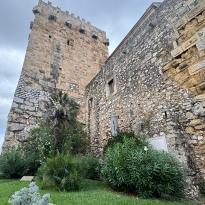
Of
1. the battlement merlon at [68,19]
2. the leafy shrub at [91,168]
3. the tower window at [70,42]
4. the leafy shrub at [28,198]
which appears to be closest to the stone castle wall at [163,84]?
the leafy shrub at [91,168]

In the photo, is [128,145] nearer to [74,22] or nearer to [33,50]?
[33,50]

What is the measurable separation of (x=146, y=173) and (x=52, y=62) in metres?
9.40

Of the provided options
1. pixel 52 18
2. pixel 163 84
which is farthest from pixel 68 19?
pixel 163 84

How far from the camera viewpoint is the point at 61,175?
5.31m

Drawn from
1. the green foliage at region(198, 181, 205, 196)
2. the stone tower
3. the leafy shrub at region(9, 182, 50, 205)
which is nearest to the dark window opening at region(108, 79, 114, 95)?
the stone tower

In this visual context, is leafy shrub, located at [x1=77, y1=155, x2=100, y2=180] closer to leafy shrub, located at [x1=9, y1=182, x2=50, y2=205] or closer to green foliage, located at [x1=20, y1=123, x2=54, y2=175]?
green foliage, located at [x1=20, y1=123, x2=54, y2=175]

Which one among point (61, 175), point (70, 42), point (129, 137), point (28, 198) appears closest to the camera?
point (28, 198)

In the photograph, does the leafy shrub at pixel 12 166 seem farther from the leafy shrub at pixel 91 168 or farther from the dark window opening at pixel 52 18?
the dark window opening at pixel 52 18

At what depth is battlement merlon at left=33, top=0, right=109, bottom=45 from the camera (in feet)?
42.5

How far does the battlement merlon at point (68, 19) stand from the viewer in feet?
42.5

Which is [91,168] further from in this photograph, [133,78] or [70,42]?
[70,42]

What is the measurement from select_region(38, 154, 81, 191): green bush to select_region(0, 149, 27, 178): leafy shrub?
229 centimetres

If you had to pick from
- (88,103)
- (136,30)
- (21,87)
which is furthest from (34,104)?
(136,30)

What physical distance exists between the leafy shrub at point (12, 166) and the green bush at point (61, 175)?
2.29 metres
